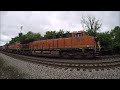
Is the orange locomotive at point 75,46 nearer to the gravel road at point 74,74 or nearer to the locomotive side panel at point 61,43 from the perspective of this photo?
the locomotive side panel at point 61,43

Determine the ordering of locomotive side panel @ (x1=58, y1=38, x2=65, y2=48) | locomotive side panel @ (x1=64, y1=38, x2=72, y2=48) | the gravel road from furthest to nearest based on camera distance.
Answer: locomotive side panel @ (x1=58, y1=38, x2=65, y2=48), locomotive side panel @ (x1=64, y1=38, x2=72, y2=48), the gravel road

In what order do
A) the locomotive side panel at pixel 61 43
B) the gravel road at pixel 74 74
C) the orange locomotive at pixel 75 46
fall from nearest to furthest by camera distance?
the gravel road at pixel 74 74, the orange locomotive at pixel 75 46, the locomotive side panel at pixel 61 43

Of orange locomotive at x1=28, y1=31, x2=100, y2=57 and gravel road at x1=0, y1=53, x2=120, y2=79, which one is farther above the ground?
orange locomotive at x1=28, y1=31, x2=100, y2=57

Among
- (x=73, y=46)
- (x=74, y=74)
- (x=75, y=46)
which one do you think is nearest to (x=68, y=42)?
(x=73, y=46)

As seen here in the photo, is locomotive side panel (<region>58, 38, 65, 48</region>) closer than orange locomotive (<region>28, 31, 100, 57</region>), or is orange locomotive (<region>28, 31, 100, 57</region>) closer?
orange locomotive (<region>28, 31, 100, 57</region>)

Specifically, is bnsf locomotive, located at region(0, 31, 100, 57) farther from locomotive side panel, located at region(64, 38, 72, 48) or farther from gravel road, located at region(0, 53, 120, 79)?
gravel road, located at region(0, 53, 120, 79)

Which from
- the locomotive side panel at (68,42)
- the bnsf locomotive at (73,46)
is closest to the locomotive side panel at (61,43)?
the bnsf locomotive at (73,46)

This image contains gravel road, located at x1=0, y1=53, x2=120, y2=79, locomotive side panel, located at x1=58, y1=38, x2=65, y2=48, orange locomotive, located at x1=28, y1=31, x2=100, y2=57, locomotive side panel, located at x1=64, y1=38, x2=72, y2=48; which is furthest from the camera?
locomotive side panel, located at x1=58, y1=38, x2=65, y2=48

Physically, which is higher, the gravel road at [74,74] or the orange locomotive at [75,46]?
the orange locomotive at [75,46]

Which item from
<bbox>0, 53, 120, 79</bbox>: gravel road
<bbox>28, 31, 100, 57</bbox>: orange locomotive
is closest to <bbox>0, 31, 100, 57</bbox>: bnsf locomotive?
<bbox>28, 31, 100, 57</bbox>: orange locomotive

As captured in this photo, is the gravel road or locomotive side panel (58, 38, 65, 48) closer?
the gravel road

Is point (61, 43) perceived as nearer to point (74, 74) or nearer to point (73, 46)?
point (73, 46)
